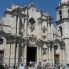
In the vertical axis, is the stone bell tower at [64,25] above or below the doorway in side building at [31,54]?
above

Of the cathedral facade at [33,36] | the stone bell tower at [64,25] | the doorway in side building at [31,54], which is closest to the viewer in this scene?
the cathedral facade at [33,36]

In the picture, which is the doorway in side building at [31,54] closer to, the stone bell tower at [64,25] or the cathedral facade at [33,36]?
the cathedral facade at [33,36]

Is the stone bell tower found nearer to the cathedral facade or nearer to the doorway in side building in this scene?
the cathedral facade

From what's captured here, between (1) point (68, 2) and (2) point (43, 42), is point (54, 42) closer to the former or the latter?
(2) point (43, 42)

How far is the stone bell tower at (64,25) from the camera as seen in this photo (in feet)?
113

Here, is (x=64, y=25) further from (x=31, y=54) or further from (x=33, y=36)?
(x=31, y=54)

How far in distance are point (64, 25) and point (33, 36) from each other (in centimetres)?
563

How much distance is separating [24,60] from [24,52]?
1.07 m

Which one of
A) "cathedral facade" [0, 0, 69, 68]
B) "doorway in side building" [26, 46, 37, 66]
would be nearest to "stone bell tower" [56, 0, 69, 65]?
"cathedral facade" [0, 0, 69, 68]

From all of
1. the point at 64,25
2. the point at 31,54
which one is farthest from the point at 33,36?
the point at 64,25

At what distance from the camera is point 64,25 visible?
116ft

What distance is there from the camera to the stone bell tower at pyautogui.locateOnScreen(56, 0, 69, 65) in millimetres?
34562

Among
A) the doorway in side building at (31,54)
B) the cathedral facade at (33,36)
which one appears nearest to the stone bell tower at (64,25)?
the cathedral facade at (33,36)

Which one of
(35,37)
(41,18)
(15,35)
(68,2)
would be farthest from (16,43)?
(68,2)
